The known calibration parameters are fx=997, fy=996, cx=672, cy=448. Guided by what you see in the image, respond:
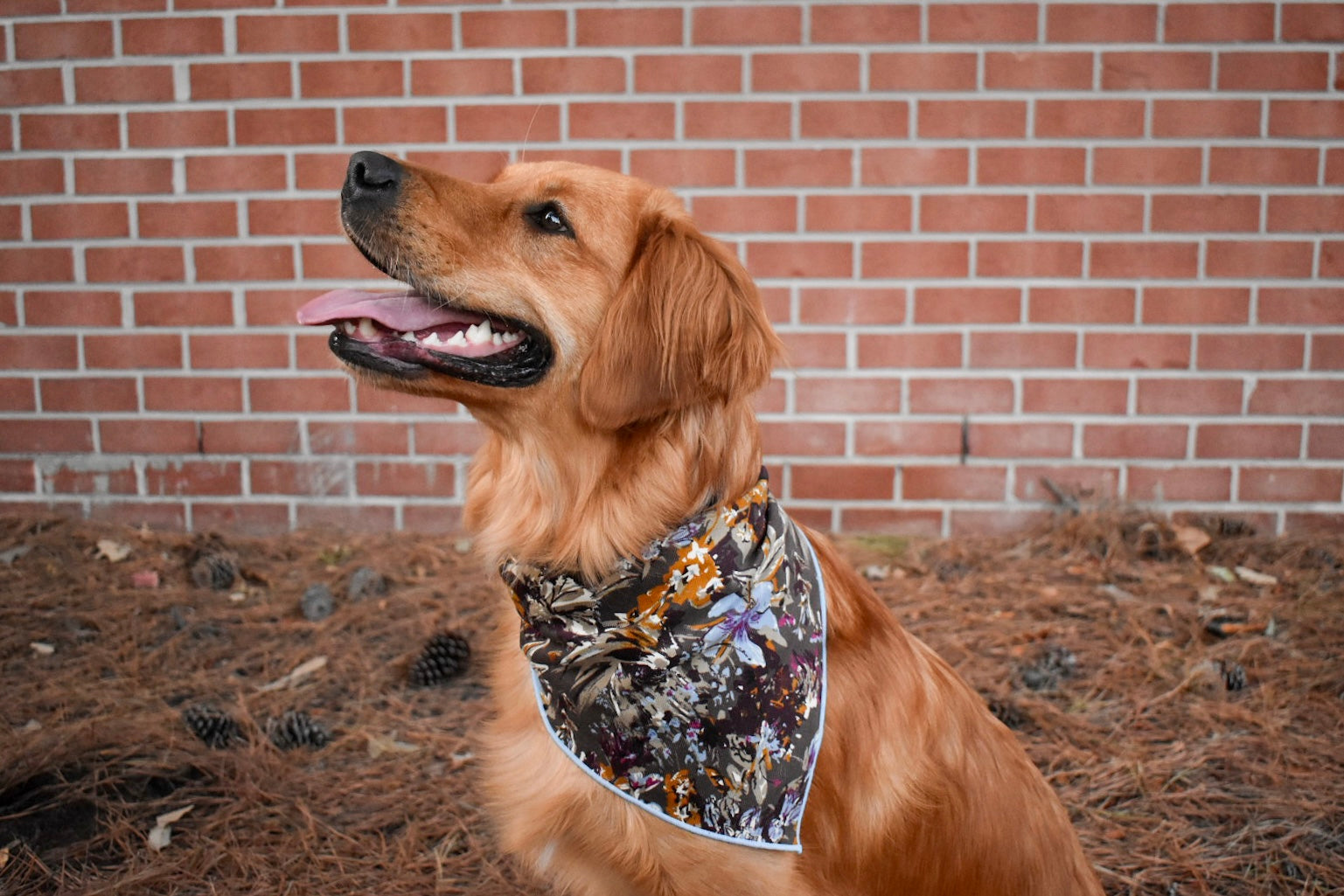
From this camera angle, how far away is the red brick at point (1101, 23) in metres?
3.67

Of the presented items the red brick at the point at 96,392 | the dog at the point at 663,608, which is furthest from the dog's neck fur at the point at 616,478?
the red brick at the point at 96,392

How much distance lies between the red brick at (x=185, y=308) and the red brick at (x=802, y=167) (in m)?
2.15

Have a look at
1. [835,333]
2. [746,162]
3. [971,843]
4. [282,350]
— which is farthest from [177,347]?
[971,843]

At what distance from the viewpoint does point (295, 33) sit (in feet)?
12.6

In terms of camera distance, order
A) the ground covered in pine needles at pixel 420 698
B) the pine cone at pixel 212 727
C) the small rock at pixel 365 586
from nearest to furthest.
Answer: the ground covered in pine needles at pixel 420 698, the pine cone at pixel 212 727, the small rock at pixel 365 586

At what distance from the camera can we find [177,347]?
13.2 ft

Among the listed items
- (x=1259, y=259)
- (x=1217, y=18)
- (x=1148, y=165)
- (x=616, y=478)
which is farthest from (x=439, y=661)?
(x=1217, y=18)

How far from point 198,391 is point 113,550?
27.3 inches

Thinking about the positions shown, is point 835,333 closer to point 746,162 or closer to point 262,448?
point 746,162

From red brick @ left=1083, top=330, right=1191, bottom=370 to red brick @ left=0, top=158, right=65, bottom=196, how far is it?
13.4ft

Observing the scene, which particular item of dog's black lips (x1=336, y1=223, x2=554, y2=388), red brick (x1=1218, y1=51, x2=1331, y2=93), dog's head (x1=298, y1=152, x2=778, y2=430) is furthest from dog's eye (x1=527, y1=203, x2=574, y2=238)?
red brick (x1=1218, y1=51, x2=1331, y2=93)

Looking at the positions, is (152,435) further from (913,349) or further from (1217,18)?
(1217,18)

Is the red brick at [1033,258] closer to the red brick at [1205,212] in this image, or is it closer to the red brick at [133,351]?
the red brick at [1205,212]

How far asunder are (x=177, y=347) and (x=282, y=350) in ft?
1.42
